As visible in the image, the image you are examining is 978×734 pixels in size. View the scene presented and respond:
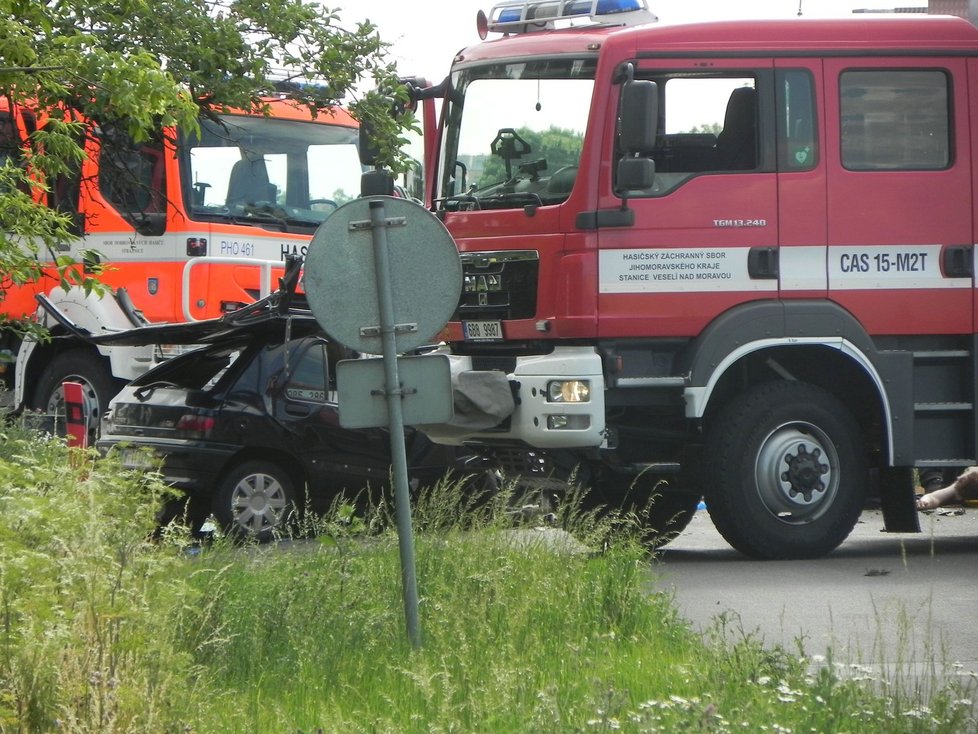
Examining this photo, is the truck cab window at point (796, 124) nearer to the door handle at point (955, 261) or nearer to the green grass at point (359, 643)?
the door handle at point (955, 261)

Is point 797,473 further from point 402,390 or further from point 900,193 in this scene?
point 402,390

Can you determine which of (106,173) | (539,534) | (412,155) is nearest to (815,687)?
(539,534)

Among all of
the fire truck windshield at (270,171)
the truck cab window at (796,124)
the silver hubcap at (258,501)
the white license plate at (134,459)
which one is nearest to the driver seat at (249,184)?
the fire truck windshield at (270,171)

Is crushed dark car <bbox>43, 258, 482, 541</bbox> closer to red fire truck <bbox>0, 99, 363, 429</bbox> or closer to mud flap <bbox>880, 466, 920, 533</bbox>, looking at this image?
mud flap <bbox>880, 466, 920, 533</bbox>

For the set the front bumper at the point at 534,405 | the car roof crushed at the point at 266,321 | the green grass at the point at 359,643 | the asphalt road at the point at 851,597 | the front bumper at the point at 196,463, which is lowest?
the asphalt road at the point at 851,597

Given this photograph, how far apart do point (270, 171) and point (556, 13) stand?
647 centimetres

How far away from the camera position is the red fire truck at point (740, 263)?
1044cm

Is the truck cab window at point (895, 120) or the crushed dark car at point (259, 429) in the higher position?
the truck cab window at point (895, 120)

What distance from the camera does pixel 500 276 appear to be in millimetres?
10945

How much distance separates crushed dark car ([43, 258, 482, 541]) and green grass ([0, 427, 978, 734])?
10.9 ft

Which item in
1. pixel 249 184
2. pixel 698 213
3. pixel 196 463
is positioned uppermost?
pixel 249 184

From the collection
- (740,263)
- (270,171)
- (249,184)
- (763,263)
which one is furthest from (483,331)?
(270,171)

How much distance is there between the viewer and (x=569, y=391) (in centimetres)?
1028

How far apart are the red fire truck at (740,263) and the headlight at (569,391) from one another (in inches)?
0.5
